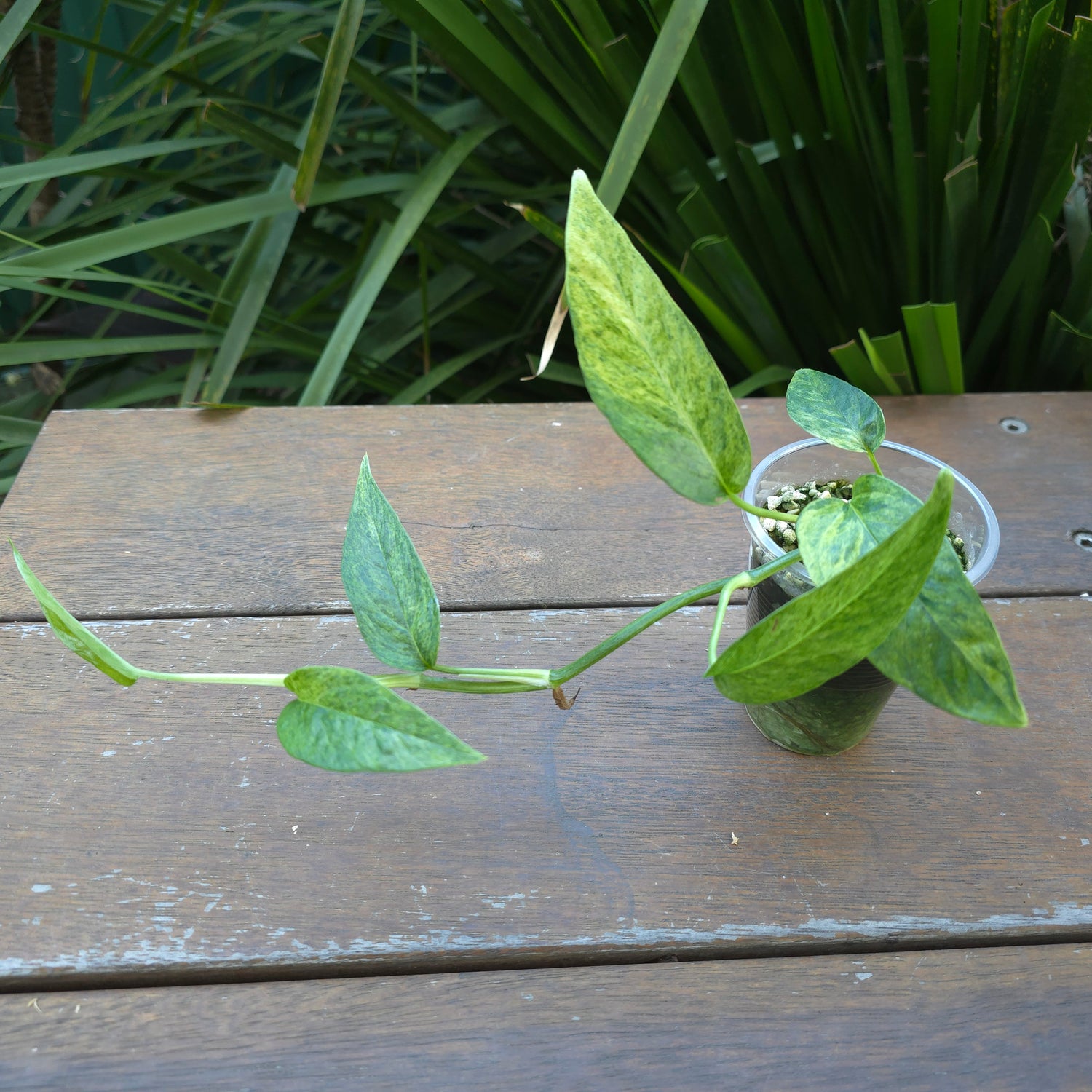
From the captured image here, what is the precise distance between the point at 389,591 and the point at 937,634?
193 mm

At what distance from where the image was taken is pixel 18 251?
946 millimetres

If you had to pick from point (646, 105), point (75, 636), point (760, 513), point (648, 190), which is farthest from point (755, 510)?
point (648, 190)

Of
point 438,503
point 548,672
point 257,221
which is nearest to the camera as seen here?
point 548,672

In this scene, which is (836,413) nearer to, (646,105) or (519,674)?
(519,674)

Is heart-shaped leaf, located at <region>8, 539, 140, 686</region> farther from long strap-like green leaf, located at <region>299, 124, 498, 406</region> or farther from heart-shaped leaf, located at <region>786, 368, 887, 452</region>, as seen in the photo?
long strap-like green leaf, located at <region>299, 124, 498, 406</region>

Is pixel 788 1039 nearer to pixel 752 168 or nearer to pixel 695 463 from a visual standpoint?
pixel 695 463

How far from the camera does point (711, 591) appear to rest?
0.36 m

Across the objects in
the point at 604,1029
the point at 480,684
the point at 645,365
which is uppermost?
the point at 645,365

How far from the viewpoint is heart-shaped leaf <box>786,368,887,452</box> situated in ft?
1.21

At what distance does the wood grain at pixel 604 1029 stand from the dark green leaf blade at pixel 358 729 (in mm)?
131

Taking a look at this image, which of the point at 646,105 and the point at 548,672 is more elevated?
the point at 646,105

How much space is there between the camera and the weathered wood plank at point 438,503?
1.83 ft

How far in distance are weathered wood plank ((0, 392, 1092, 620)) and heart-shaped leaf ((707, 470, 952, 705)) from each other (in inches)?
10.1

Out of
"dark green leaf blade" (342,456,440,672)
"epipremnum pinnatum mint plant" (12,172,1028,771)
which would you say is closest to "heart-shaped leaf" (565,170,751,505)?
"epipremnum pinnatum mint plant" (12,172,1028,771)
